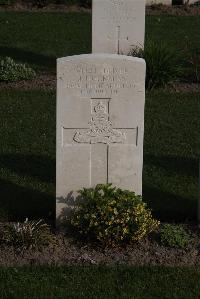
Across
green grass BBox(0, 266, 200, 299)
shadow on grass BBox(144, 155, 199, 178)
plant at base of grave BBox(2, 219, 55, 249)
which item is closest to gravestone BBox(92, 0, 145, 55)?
shadow on grass BBox(144, 155, 199, 178)

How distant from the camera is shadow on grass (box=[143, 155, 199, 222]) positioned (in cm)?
813

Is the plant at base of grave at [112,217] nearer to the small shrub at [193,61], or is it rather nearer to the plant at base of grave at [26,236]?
the plant at base of grave at [26,236]

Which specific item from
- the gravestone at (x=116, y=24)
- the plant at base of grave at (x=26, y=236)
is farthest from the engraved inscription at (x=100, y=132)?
the gravestone at (x=116, y=24)

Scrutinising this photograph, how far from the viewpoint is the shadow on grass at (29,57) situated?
15.2 m

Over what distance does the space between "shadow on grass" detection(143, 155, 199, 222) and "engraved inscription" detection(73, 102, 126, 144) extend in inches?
50.1

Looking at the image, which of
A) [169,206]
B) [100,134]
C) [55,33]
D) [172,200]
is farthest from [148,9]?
[100,134]

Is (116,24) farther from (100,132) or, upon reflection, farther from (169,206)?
(100,132)

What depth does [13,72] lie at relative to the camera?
44.4 ft

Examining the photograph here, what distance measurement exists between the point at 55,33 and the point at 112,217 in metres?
11.8

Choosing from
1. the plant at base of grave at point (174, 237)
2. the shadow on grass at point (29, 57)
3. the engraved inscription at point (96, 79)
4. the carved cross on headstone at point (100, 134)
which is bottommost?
the plant at base of grave at point (174, 237)

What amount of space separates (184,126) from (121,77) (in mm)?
4359

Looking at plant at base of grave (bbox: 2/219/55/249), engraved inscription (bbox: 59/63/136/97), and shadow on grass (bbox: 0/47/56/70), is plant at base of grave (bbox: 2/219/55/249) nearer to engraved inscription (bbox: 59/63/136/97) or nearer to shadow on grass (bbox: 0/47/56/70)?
engraved inscription (bbox: 59/63/136/97)

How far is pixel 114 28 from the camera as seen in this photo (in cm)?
1333

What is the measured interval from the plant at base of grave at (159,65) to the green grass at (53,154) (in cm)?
30
